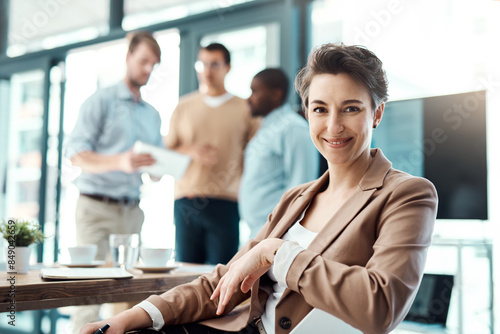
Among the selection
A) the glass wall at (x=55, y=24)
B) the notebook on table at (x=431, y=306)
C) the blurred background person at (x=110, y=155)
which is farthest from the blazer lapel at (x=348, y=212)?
the glass wall at (x=55, y=24)

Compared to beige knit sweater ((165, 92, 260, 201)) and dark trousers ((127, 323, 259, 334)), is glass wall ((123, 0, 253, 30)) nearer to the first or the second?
beige knit sweater ((165, 92, 260, 201))

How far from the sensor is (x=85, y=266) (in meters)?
1.72

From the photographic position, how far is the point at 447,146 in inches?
102

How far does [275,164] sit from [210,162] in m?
0.56

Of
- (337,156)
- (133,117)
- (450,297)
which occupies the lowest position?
(450,297)

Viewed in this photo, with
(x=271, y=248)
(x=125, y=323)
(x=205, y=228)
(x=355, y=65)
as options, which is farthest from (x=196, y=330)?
(x=205, y=228)

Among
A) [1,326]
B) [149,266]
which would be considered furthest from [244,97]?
[1,326]

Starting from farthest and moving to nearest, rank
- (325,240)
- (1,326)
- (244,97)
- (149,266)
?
(1,326) → (244,97) → (149,266) → (325,240)

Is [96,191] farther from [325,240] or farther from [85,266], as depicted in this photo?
[325,240]

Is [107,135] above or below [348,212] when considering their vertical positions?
above

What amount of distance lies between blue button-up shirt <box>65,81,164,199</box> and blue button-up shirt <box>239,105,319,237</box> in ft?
2.39

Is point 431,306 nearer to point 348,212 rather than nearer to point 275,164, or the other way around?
point 275,164

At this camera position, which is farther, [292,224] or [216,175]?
[216,175]

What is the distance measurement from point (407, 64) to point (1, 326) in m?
3.65
